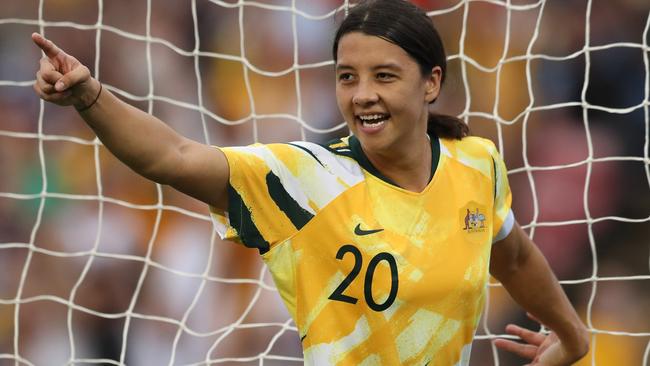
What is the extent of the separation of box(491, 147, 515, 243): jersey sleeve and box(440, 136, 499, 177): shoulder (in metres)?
0.01

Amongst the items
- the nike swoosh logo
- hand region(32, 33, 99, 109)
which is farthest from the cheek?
hand region(32, 33, 99, 109)

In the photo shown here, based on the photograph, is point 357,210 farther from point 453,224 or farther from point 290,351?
point 290,351

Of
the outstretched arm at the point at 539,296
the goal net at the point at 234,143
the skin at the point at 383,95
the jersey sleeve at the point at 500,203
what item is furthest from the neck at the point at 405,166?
the goal net at the point at 234,143

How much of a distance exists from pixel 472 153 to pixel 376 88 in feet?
1.18

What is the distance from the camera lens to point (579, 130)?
13.1ft

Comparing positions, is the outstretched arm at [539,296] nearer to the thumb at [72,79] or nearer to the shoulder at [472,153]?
the shoulder at [472,153]

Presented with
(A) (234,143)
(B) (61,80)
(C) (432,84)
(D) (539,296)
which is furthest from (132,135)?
(A) (234,143)

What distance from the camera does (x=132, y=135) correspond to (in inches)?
63.2

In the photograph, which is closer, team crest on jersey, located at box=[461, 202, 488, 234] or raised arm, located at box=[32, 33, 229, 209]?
raised arm, located at box=[32, 33, 229, 209]

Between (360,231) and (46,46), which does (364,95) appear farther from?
(46,46)

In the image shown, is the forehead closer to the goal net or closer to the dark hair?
the dark hair


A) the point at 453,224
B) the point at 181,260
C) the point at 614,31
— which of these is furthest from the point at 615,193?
the point at 453,224

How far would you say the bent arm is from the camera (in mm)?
1581

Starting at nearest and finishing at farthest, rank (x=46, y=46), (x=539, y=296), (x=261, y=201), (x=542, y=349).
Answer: (x=46, y=46), (x=261, y=201), (x=539, y=296), (x=542, y=349)
